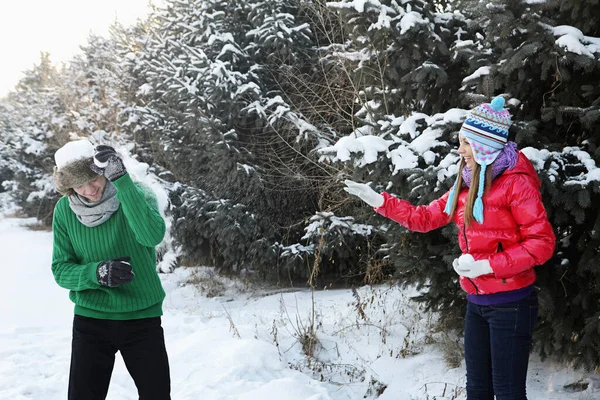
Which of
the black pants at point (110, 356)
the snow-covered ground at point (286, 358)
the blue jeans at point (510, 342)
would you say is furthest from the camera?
the snow-covered ground at point (286, 358)

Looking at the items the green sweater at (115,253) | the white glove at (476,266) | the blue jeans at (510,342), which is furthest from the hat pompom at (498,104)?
the green sweater at (115,253)

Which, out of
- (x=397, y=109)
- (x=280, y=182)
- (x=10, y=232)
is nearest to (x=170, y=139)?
(x=280, y=182)

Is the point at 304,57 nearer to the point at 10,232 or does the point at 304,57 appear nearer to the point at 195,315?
the point at 195,315

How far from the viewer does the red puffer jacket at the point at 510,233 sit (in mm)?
2279

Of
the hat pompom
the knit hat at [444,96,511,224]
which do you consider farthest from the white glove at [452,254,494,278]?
the hat pompom

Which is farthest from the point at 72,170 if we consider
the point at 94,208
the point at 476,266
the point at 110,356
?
the point at 476,266

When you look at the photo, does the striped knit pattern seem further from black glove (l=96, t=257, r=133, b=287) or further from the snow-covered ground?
the snow-covered ground

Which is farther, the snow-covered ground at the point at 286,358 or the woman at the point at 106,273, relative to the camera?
the snow-covered ground at the point at 286,358

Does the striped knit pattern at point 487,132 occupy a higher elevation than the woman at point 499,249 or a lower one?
higher

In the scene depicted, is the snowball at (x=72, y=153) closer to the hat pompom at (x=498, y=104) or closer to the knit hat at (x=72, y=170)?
the knit hat at (x=72, y=170)

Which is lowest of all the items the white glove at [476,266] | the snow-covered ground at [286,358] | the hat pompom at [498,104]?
the snow-covered ground at [286,358]

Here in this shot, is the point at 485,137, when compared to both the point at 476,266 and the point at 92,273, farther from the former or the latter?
the point at 92,273

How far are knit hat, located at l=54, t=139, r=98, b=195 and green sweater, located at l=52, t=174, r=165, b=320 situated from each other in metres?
0.18

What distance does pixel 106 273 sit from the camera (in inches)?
96.3
